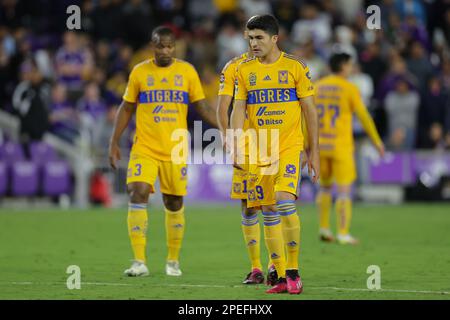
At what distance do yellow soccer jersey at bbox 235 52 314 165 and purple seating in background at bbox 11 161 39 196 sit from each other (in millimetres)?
13756

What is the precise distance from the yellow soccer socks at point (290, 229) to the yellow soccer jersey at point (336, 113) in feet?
21.2

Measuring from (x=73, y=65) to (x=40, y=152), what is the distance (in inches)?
92.6

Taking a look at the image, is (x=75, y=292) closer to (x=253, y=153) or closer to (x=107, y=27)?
(x=253, y=153)

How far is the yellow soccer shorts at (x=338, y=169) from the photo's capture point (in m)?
17.0

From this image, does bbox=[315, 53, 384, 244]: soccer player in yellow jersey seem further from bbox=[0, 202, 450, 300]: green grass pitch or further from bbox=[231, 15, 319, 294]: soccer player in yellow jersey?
bbox=[231, 15, 319, 294]: soccer player in yellow jersey

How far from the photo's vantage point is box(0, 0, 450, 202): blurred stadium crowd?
82.1ft

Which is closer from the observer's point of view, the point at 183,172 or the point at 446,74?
the point at 183,172

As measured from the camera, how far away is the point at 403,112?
25.9 meters

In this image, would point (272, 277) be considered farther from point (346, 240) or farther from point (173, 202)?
point (346, 240)

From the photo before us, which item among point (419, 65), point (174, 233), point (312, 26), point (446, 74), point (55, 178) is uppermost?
point (312, 26)

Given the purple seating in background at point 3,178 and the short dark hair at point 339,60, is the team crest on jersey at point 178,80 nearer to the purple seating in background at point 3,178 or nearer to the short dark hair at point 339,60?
the short dark hair at point 339,60

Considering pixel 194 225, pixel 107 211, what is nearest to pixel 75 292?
pixel 194 225

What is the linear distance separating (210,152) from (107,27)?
5.15 meters

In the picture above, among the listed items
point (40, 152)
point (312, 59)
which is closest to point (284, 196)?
point (40, 152)
